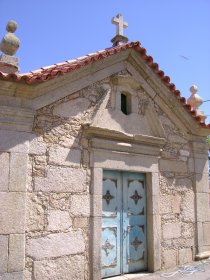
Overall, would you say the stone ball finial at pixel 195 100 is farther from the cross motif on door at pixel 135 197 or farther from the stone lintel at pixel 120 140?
the cross motif on door at pixel 135 197

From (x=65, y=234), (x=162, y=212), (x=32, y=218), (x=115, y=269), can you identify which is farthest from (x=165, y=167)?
(x=32, y=218)

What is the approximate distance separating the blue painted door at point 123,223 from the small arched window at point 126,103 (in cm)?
119

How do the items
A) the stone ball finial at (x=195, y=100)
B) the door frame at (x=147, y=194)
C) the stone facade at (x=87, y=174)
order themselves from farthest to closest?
the stone ball finial at (x=195, y=100) → the door frame at (x=147, y=194) → the stone facade at (x=87, y=174)

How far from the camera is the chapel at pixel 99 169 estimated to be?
4.26 meters

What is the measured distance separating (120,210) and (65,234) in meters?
1.22

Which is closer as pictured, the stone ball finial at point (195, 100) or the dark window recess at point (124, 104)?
the dark window recess at point (124, 104)

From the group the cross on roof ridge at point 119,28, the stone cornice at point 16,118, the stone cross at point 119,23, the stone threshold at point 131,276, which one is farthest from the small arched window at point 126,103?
the stone threshold at point 131,276

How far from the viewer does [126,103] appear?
5.96 m

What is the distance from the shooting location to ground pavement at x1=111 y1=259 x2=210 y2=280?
5156 millimetres

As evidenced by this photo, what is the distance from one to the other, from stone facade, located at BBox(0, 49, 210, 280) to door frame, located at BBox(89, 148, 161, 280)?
0.02 m

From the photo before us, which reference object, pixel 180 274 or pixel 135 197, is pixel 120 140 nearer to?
pixel 135 197

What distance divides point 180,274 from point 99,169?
2.36 metres

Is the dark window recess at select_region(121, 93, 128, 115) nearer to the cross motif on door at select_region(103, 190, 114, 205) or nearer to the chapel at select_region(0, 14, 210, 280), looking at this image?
the chapel at select_region(0, 14, 210, 280)

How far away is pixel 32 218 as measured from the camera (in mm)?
4301
